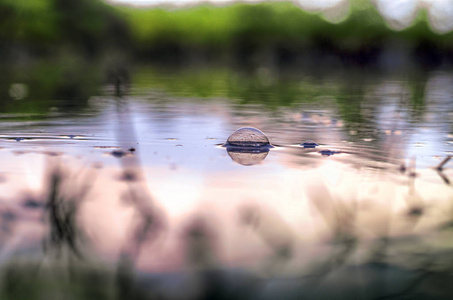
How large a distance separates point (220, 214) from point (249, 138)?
2.96 metres

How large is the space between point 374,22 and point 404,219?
257 feet

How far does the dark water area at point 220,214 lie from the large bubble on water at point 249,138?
0.27 metres

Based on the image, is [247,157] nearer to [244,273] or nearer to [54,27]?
[244,273]

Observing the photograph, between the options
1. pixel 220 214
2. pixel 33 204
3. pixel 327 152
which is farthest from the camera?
pixel 327 152

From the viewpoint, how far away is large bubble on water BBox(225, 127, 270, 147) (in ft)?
21.6

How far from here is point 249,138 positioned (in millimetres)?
6582

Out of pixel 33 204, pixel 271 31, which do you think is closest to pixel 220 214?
pixel 33 204

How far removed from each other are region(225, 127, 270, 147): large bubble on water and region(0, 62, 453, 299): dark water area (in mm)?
266

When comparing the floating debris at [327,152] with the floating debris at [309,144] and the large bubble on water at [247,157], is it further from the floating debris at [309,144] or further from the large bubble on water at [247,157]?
the large bubble on water at [247,157]

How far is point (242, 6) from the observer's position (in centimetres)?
8450

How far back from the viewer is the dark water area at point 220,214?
2.55 m

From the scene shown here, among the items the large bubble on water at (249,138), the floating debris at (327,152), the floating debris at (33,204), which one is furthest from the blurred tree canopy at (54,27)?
the floating debris at (33,204)

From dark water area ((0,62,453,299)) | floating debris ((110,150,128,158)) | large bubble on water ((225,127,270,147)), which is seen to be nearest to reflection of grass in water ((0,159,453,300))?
dark water area ((0,62,453,299))

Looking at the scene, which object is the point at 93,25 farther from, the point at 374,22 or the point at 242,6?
the point at 374,22
